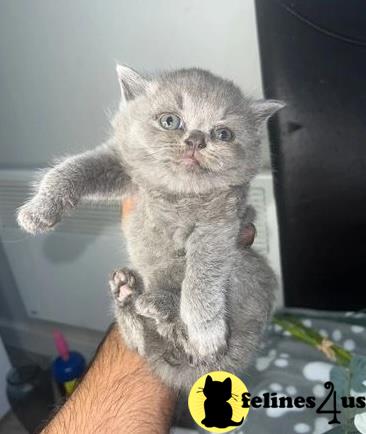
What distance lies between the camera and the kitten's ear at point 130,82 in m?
0.86

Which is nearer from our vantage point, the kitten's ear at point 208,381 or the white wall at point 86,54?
the kitten's ear at point 208,381

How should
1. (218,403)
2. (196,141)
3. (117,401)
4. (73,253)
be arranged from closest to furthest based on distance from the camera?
1. (218,403)
2. (196,141)
3. (117,401)
4. (73,253)

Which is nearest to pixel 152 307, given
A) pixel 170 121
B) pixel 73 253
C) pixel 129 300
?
pixel 129 300

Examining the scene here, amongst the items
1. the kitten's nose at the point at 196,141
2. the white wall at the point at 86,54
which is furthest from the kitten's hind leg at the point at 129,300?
the white wall at the point at 86,54

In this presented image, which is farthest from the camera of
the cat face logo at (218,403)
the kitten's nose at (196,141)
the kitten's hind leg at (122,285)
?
the kitten's hind leg at (122,285)

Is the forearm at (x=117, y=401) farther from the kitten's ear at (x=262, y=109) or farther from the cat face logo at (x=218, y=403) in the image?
the kitten's ear at (x=262, y=109)

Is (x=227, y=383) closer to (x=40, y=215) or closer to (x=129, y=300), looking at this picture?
(x=129, y=300)

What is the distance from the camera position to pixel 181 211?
0.79 metres

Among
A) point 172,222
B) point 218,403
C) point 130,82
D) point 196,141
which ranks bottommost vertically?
point 218,403

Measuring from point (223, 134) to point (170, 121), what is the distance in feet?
0.31

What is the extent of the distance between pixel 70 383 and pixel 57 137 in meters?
0.81

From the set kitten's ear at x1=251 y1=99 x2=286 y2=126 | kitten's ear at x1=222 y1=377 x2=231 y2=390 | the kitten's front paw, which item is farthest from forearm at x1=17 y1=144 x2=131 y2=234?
kitten's ear at x1=222 y1=377 x2=231 y2=390

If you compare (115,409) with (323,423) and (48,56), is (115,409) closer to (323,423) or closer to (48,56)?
(323,423)

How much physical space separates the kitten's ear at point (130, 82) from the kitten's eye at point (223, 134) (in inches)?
6.9
